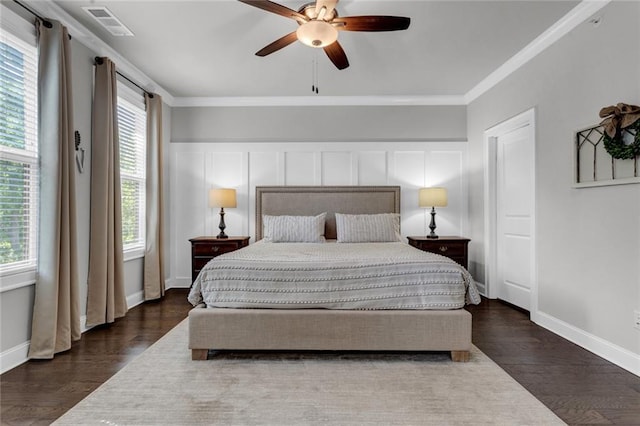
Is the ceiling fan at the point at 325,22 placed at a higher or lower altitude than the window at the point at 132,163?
higher

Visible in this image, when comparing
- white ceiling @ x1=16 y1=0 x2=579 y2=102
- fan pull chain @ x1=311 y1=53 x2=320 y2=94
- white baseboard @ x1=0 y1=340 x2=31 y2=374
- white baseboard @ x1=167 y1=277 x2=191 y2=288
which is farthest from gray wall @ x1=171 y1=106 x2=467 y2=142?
white baseboard @ x1=0 y1=340 x2=31 y2=374

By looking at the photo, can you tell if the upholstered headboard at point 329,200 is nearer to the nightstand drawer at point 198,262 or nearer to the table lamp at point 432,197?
the table lamp at point 432,197

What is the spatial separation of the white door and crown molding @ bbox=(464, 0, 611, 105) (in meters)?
0.63

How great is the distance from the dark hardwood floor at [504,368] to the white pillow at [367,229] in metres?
1.28

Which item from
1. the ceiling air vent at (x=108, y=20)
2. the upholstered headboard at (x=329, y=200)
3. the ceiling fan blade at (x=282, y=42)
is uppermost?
the ceiling air vent at (x=108, y=20)

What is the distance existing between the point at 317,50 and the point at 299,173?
1.79 metres

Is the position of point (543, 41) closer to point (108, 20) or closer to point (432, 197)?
point (432, 197)

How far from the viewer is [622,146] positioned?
7.84 ft

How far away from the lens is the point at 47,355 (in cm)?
253

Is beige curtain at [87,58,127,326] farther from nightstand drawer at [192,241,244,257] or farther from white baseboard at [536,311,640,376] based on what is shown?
white baseboard at [536,311,640,376]

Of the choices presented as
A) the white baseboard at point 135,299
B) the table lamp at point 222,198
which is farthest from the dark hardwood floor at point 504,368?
the table lamp at point 222,198

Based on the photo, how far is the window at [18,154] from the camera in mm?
2391

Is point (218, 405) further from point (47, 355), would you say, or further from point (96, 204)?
point (96, 204)

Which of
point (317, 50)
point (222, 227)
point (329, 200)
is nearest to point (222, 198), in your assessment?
point (222, 227)
